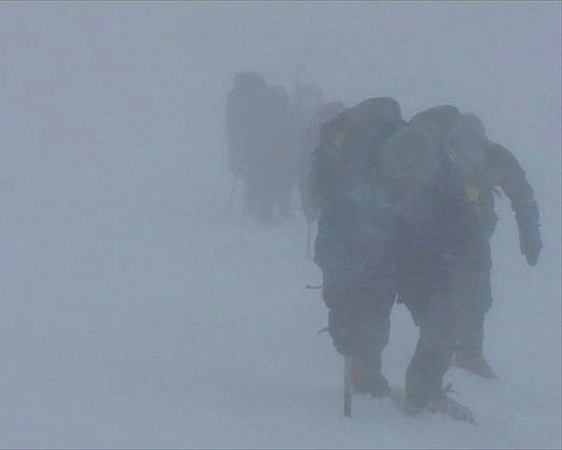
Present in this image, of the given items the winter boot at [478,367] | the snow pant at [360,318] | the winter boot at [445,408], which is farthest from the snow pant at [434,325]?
the winter boot at [478,367]

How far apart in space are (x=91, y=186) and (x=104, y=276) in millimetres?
5612

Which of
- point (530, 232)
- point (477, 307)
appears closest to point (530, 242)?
point (530, 232)

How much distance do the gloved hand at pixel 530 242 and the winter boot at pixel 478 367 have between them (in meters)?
1.03

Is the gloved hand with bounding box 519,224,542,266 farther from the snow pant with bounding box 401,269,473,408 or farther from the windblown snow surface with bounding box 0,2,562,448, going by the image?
the windblown snow surface with bounding box 0,2,562,448

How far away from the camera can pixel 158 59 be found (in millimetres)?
28672

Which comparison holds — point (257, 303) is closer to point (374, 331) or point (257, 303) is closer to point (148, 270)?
point (148, 270)

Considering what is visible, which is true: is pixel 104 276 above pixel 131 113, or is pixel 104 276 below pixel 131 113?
below

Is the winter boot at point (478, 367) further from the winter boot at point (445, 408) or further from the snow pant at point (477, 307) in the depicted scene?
the winter boot at point (445, 408)

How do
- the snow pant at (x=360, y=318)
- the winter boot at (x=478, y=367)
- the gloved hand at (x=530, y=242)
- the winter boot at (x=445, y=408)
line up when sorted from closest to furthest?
1. the snow pant at (x=360, y=318)
2. the winter boot at (x=445, y=408)
3. the gloved hand at (x=530, y=242)
4. the winter boot at (x=478, y=367)

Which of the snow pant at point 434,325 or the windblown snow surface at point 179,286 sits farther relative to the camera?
the snow pant at point 434,325

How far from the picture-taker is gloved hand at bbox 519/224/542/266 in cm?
618

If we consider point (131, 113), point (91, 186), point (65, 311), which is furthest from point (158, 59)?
point (65, 311)

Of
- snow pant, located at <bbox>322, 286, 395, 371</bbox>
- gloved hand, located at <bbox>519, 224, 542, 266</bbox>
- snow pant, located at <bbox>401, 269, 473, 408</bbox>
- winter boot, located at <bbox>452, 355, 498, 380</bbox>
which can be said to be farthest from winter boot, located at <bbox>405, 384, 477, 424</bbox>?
winter boot, located at <bbox>452, 355, 498, 380</bbox>

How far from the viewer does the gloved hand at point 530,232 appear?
20.3 ft
